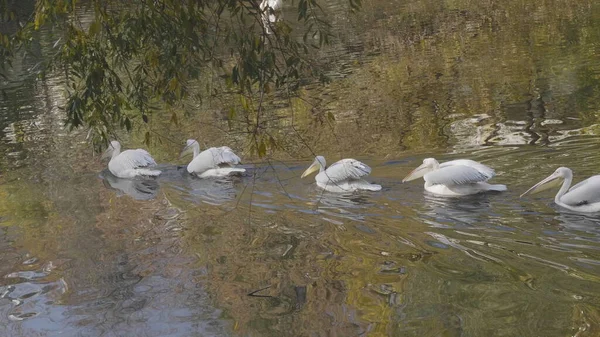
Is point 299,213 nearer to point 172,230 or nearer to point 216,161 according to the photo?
point 172,230

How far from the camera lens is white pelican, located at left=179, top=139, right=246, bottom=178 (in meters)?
9.93

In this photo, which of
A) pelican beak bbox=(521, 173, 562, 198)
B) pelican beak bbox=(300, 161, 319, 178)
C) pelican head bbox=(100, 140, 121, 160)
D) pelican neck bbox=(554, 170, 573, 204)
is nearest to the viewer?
pelican neck bbox=(554, 170, 573, 204)

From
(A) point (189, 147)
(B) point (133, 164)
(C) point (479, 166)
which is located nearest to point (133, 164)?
(B) point (133, 164)

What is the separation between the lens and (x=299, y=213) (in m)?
8.38

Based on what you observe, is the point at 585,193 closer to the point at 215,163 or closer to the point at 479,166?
the point at 479,166

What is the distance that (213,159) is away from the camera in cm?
996

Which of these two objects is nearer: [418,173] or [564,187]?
[564,187]

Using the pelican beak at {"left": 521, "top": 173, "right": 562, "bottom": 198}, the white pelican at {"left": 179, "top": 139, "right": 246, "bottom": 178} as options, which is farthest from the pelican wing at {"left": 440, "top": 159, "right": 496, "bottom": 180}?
the white pelican at {"left": 179, "top": 139, "right": 246, "bottom": 178}

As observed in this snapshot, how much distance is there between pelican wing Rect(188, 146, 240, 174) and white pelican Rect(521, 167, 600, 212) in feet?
11.4

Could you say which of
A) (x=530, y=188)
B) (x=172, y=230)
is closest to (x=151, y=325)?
(x=172, y=230)

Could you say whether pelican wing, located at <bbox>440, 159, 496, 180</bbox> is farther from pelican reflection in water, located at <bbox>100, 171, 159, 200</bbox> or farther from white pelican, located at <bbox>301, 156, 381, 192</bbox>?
pelican reflection in water, located at <bbox>100, 171, 159, 200</bbox>

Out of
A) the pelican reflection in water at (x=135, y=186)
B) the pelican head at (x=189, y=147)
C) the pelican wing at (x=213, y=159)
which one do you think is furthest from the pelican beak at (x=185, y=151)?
the pelican wing at (x=213, y=159)

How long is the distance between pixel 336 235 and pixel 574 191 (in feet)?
6.76

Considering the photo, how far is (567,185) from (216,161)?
3.88 m
